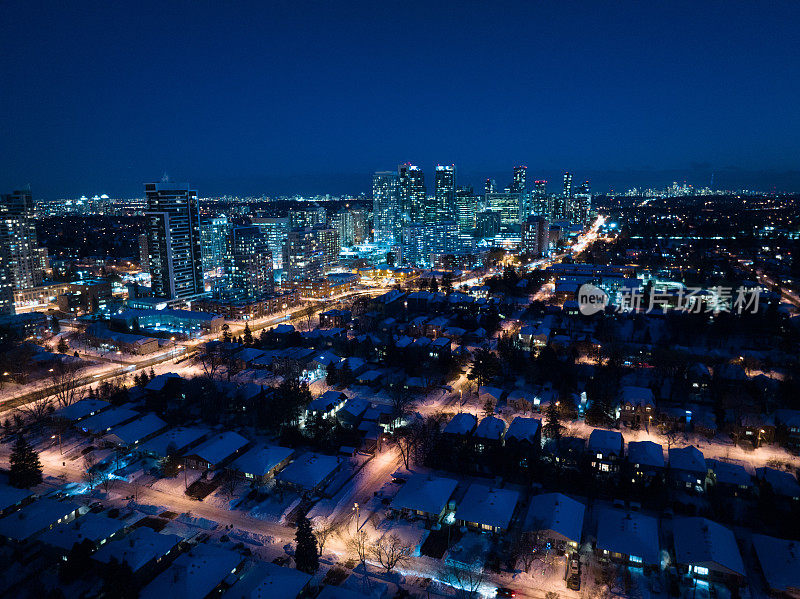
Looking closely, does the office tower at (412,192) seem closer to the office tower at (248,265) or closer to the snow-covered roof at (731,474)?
the office tower at (248,265)

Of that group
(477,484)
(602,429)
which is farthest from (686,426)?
(477,484)

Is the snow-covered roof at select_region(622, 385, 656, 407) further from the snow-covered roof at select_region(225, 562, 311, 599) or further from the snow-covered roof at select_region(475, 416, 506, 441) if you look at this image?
the snow-covered roof at select_region(225, 562, 311, 599)

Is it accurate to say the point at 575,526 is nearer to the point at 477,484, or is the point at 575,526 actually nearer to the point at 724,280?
the point at 477,484

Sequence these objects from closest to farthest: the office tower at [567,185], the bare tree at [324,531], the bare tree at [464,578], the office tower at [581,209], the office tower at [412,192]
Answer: the bare tree at [464,578], the bare tree at [324,531], the office tower at [412,192], the office tower at [581,209], the office tower at [567,185]

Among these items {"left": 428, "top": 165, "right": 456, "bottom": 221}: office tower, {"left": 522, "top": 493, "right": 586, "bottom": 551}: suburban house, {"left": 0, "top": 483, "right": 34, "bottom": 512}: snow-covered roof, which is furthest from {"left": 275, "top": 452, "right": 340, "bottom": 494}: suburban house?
{"left": 428, "top": 165, "right": 456, "bottom": 221}: office tower

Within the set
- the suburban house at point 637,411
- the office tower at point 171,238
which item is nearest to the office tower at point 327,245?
the office tower at point 171,238

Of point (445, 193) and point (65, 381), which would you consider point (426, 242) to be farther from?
point (65, 381)
